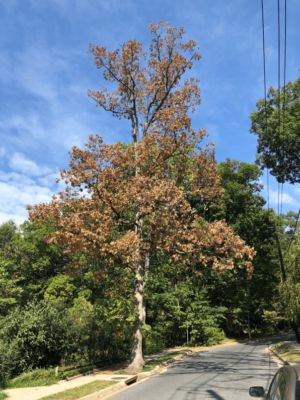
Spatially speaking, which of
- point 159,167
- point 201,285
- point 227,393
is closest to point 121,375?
point 227,393

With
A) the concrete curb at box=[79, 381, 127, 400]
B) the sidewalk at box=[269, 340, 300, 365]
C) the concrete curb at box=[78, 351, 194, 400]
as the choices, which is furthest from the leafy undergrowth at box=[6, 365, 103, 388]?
the sidewalk at box=[269, 340, 300, 365]

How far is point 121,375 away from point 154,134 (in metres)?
11.4

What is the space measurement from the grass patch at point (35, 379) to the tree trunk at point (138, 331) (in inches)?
131

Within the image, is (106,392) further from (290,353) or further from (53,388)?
(290,353)

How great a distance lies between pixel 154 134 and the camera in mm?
20656

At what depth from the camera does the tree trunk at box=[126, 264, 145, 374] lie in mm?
17731

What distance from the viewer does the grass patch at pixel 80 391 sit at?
11.3 meters

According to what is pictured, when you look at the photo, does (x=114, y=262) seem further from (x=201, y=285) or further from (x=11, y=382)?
(x=201, y=285)

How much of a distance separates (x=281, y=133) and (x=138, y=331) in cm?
1605

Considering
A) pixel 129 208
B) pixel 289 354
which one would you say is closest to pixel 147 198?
pixel 129 208

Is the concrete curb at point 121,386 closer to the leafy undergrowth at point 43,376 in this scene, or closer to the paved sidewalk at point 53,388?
the paved sidewalk at point 53,388

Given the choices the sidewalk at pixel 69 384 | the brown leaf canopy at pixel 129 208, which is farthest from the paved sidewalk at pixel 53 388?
the brown leaf canopy at pixel 129 208

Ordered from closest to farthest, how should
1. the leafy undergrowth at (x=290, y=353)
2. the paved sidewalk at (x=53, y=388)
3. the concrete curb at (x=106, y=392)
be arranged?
the concrete curb at (x=106, y=392) → the paved sidewalk at (x=53, y=388) → the leafy undergrowth at (x=290, y=353)

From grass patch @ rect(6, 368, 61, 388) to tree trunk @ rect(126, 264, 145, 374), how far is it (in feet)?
10.9
